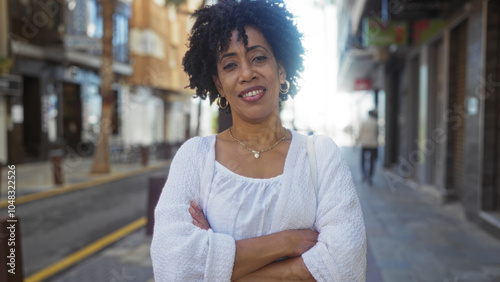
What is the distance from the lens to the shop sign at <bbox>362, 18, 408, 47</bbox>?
10.9 meters

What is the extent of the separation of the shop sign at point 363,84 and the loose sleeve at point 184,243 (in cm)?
2305

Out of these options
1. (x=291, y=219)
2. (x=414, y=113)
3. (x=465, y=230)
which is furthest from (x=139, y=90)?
(x=291, y=219)

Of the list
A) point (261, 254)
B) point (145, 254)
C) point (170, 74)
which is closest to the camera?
point (261, 254)

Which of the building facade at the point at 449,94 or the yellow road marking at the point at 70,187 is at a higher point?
the building facade at the point at 449,94

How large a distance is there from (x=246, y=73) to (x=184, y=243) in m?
0.64

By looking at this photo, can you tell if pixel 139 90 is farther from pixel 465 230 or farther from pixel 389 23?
pixel 465 230

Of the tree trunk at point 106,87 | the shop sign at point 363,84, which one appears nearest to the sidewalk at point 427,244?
the tree trunk at point 106,87

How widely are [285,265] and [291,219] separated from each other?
16 centimetres

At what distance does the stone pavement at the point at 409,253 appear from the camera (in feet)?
14.5

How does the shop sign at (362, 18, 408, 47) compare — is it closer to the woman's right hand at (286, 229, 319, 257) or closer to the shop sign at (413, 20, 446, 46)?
the shop sign at (413, 20, 446, 46)

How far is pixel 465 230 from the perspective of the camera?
6.33m

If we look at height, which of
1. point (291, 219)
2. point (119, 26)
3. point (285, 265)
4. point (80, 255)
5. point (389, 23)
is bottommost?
point (80, 255)

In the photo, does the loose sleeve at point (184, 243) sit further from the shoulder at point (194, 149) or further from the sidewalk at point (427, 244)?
the sidewalk at point (427, 244)

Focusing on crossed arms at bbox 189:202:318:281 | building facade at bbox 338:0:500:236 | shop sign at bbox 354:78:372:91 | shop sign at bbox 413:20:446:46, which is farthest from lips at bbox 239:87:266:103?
shop sign at bbox 354:78:372:91
